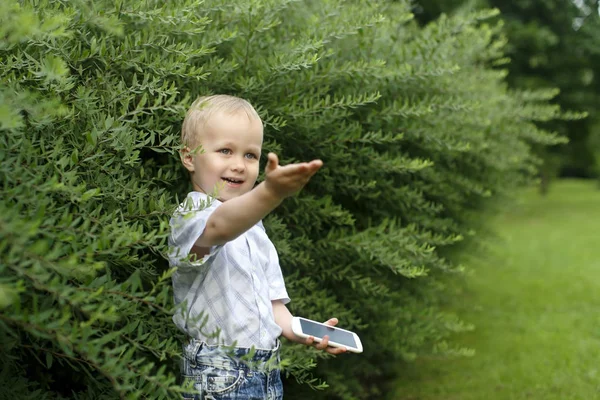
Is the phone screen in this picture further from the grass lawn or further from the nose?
the grass lawn

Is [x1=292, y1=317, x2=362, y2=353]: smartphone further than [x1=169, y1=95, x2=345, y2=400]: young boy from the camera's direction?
Yes

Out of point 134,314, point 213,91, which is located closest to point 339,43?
point 213,91

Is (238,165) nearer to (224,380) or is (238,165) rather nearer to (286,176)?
(286,176)

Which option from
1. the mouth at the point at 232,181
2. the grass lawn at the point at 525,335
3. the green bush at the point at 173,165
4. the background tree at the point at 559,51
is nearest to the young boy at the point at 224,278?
the mouth at the point at 232,181

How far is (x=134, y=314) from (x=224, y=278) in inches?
13.0

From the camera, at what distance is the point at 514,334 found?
7301 millimetres

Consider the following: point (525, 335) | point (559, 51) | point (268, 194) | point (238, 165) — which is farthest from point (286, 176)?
point (559, 51)

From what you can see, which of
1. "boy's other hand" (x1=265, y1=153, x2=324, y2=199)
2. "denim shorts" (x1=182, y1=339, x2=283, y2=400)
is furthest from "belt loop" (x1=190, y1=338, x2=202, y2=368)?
"boy's other hand" (x1=265, y1=153, x2=324, y2=199)

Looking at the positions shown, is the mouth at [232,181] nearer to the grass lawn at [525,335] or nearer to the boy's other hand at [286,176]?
the boy's other hand at [286,176]

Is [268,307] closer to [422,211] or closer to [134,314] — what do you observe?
→ [134,314]

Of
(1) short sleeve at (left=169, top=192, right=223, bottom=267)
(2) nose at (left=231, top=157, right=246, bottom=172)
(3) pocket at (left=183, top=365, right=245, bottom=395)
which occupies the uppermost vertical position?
(2) nose at (left=231, top=157, right=246, bottom=172)

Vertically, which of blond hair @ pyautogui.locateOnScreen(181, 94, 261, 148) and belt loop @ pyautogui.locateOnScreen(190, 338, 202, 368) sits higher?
blond hair @ pyautogui.locateOnScreen(181, 94, 261, 148)

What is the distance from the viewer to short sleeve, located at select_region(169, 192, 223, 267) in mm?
2094

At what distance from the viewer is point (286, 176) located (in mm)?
1849
